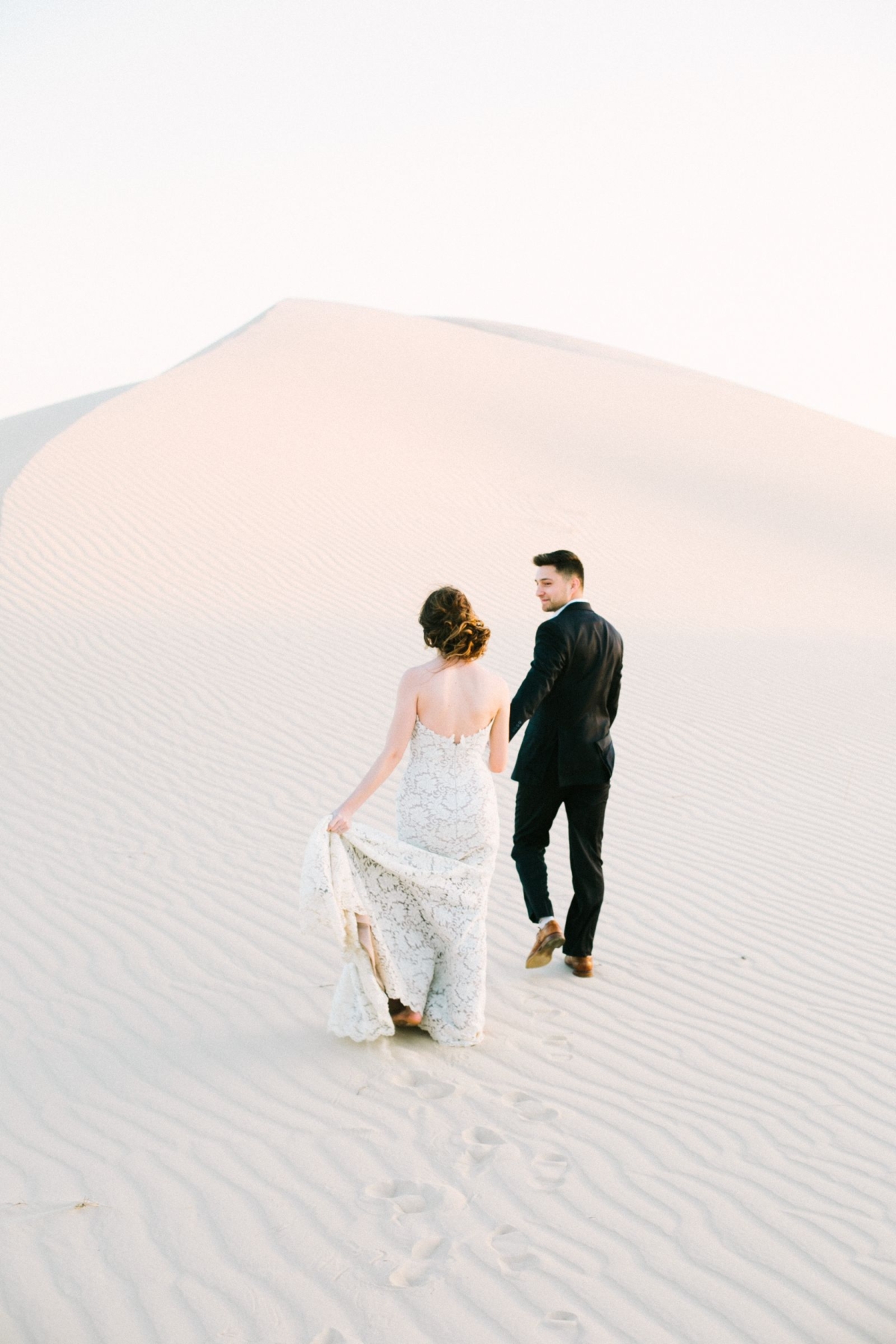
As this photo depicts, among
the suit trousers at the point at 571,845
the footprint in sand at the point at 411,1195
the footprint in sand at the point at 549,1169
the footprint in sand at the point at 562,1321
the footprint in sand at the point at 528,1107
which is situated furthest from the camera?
A: the suit trousers at the point at 571,845

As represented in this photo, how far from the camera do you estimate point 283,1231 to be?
Answer: 311cm

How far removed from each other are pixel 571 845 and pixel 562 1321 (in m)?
2.32

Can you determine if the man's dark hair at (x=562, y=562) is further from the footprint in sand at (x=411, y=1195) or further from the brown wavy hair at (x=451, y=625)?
the footprint in sand at (x=411, y=1195)

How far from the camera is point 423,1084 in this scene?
3.97 m

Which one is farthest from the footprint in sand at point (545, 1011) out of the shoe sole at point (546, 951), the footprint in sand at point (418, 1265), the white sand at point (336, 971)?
the footprint in sand at point (418, 1265)

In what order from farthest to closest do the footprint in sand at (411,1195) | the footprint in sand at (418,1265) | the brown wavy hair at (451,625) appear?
the brown wavy hair at (451,625) → the footprint in sand at (411,1195) → the footprint in sand at (418,1265)

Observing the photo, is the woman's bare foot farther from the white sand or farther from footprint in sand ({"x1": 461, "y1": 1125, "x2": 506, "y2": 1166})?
footprint in sand ({"x1": 461, "y1": 1125, "x2": 506, "y2": 1166})

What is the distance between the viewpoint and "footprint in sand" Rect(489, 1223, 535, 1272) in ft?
9.86

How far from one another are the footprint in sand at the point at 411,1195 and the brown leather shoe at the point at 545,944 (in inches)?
72.4

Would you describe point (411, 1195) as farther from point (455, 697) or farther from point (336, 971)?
point (336, 971)

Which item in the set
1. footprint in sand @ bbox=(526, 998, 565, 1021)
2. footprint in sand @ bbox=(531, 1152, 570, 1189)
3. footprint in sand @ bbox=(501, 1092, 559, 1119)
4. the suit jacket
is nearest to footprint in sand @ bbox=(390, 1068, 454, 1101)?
footprint in sand @ bbox=(501, 1092, 559, 1119)

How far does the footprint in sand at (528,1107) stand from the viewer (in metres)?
3.81

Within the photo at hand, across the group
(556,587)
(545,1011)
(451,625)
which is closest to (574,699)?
(556,587)

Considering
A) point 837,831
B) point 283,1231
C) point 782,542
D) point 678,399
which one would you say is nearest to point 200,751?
point 837,831
